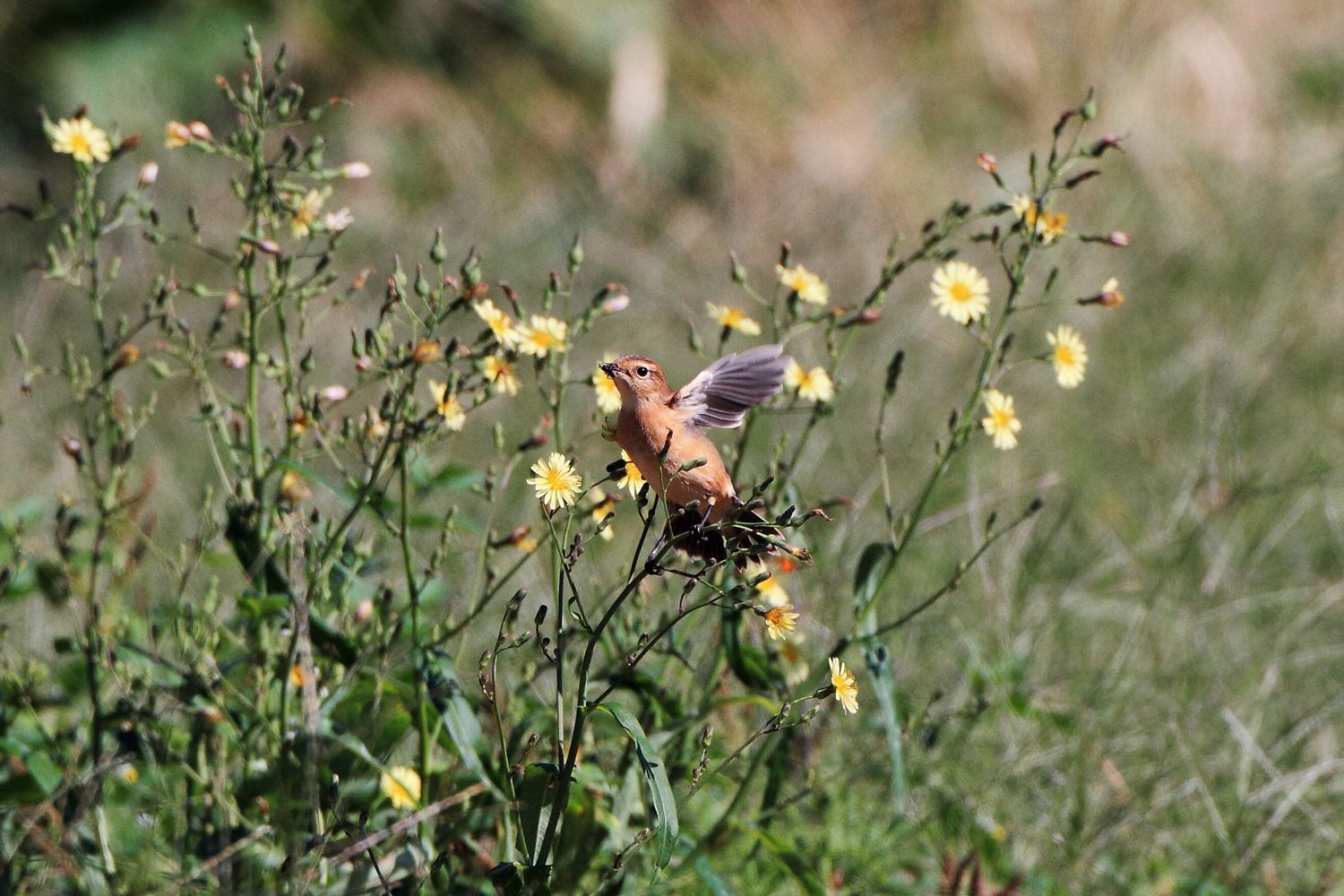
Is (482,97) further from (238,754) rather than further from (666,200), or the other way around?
(238,754)

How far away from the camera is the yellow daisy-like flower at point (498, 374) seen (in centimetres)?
201

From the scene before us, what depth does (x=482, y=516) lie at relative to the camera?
415cm

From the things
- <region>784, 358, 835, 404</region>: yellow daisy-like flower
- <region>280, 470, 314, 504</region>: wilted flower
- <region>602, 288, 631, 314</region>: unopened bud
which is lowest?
<region>280, 470, 314, 504</region>: wilted flower

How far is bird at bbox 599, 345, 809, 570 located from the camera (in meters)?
1.76

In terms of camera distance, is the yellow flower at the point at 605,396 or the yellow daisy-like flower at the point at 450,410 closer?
the yellow daisy-like flower at the point at 450,410

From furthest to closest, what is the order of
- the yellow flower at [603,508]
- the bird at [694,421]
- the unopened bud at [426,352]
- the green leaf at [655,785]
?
the yellow flower at [603,508], the unopened bud at [426,352], the bird at [694,421], the green leaf at [655,785]

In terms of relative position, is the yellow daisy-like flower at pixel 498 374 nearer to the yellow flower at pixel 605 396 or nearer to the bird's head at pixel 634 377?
the yellow flower at pixel 605 396

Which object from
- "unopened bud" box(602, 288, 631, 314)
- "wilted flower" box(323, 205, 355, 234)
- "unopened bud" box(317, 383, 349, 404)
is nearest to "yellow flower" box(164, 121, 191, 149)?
"wilted flower" box(323, 205, 355, 234)

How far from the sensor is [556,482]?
167 centimetres

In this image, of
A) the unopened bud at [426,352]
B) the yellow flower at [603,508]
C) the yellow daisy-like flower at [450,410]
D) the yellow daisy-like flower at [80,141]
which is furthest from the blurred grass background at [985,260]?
the yellow daisy-like flower at [80,141]

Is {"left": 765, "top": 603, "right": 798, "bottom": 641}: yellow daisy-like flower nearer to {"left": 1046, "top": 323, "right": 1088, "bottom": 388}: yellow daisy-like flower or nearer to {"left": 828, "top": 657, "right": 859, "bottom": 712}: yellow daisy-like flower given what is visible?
{"left": 828, "top": 657, "right": 859, "bottom": 712}: yellow daisy-like flower

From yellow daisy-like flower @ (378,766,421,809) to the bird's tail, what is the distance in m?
0.52

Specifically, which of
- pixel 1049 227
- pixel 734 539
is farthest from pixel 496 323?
pixel 1049 227

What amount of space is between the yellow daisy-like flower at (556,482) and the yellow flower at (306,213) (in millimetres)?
640
